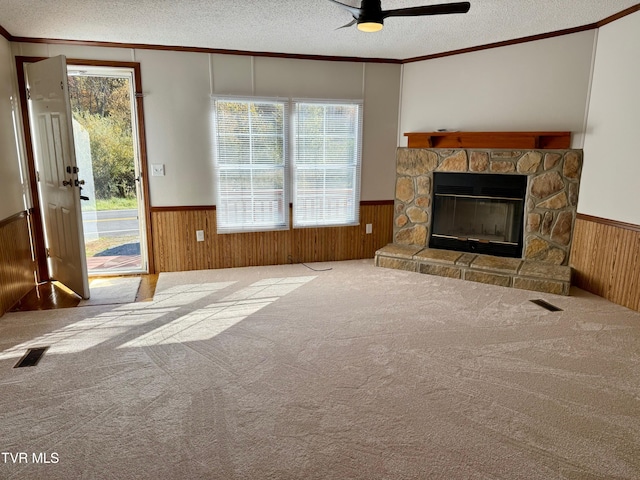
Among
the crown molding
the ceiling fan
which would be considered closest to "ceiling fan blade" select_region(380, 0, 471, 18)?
the ceiling fan

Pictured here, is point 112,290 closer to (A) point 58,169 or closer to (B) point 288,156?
(A) point 58,169

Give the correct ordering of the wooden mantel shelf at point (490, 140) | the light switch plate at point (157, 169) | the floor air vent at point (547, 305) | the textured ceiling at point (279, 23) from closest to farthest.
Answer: the textured ceiling at point (279, 23) → the floor air vent at point (547, 305) → the wooden mantel shelf at point (490, 140) → the light switch plate at point (157, 169)

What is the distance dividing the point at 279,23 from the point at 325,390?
9.37 ft

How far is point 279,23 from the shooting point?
349cm

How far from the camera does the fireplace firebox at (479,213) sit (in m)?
4.46

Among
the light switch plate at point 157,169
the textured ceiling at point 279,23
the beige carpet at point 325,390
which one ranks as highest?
the textured ceiling at point 279,23

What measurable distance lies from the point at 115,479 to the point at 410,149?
4252mm

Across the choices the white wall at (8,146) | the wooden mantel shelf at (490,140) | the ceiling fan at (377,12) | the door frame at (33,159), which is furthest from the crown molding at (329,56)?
the ceiling fan at (377,12)

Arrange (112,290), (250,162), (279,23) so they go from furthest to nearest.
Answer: (250,162)
(112,290)
(279,23)

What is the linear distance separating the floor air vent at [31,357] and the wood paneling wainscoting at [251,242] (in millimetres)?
1864

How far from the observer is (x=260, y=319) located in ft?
10.9

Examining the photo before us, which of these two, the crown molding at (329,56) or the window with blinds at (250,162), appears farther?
the window with blinds at (250,162)

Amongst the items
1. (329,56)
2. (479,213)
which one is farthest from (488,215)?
(329,56)

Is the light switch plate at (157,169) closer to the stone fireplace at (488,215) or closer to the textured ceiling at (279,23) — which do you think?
the textured ceiling at (279,23)
